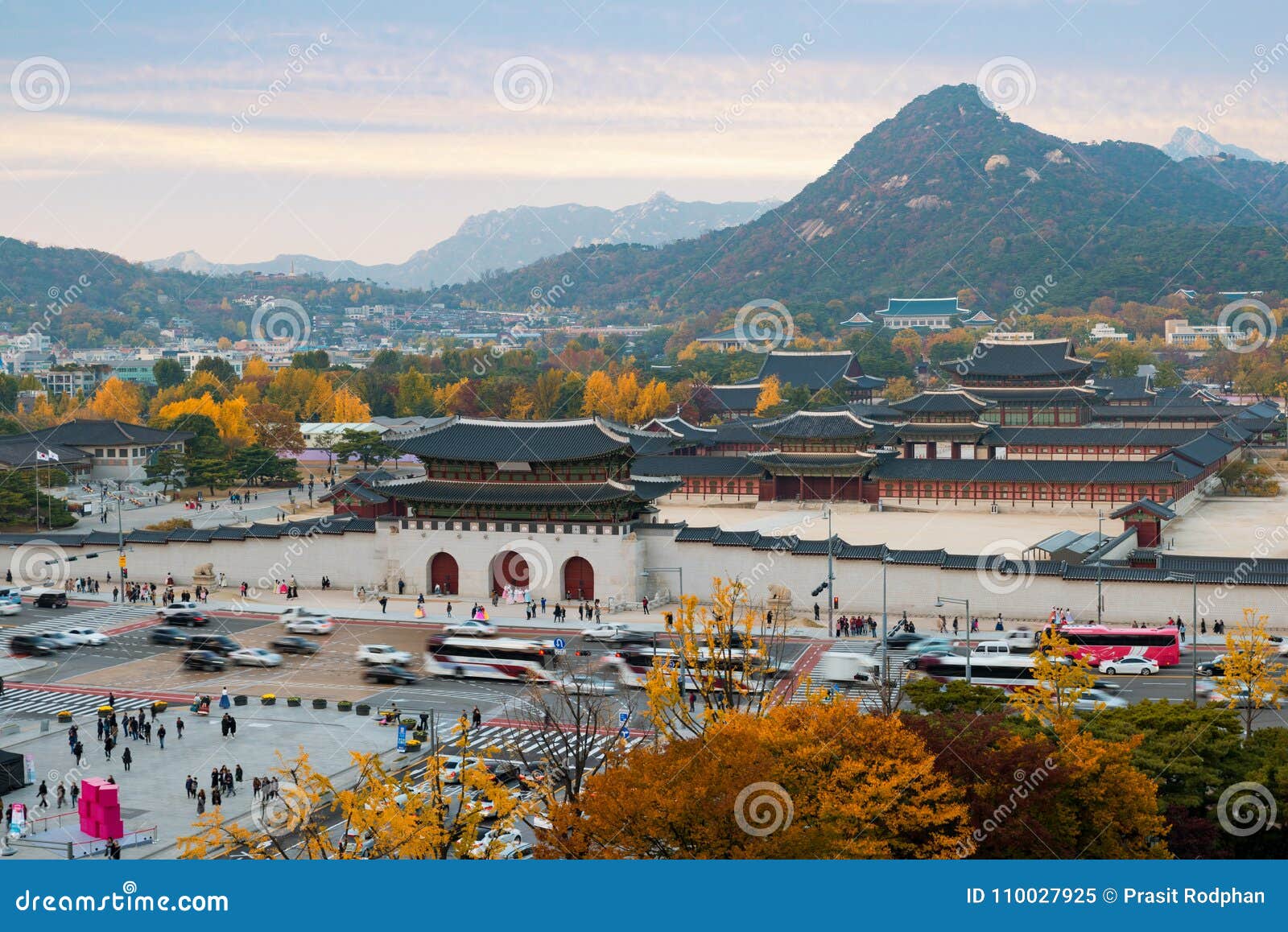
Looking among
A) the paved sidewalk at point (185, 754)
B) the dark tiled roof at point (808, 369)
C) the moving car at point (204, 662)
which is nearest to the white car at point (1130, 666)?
the paved sidewalk at point (185, 754)

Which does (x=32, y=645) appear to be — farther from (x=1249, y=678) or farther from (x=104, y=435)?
(x=104, y=435)

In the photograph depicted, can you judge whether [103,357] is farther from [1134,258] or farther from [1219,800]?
[1219,800]

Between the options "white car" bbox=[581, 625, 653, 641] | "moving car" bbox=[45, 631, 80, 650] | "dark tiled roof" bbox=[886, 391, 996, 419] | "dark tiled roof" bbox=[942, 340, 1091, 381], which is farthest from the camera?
"dark tiled roof" bbox=[942, 340, 1091, 381]

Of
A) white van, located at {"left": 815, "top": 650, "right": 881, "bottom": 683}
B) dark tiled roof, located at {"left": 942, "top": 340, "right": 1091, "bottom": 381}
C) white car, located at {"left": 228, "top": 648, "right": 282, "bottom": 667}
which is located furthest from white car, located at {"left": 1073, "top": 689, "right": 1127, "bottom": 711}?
dark tiled roof, located at {"left": 942, "top": 340, "right": 1091, "bottom": 381}

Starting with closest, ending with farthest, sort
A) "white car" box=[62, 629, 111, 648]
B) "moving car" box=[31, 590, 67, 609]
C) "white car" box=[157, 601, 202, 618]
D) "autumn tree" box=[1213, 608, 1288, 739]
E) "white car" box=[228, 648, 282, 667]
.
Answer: "autumn tree" box=[1213, 608, 1288, 739], "white car" box=[228, 648, 282, 667], "white car" box=[62, 629, 111, 648], "white car" box=[157, 601, 202, 618], "moving car" box=[31, 590, 67, 609]

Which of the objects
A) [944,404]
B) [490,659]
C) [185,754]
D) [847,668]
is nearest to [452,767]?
[185,754]

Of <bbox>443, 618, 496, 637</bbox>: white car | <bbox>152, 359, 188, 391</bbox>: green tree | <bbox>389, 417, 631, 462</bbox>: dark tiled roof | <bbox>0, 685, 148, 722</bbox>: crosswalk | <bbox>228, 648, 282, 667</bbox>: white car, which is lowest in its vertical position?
<bbox>0, 685, 148, 722</bbox>: crosswalk

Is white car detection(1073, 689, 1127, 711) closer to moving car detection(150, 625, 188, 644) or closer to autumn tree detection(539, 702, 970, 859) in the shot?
autumn tree detection(539, 702, 970, 859)
